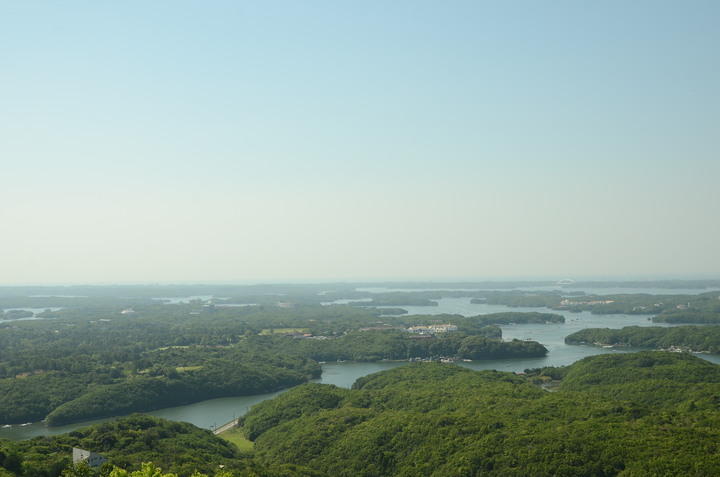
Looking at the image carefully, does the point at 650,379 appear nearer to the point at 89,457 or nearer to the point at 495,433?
the point at 495,433

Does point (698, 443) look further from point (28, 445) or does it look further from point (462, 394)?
point (28, 445)

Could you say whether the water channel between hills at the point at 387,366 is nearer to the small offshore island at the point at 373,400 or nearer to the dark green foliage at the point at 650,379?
the small offshore island at the point at 373,400

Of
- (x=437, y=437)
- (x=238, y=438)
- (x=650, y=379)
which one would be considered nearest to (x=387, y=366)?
(x=650, y=379)

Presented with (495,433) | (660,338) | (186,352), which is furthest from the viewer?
(660,338)

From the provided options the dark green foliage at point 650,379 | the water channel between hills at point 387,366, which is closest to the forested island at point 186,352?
the water channel between hills at point 387,366

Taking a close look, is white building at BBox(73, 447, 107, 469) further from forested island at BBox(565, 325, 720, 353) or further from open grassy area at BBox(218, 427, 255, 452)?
forested island at BBox(565, 325, 720, 353)
